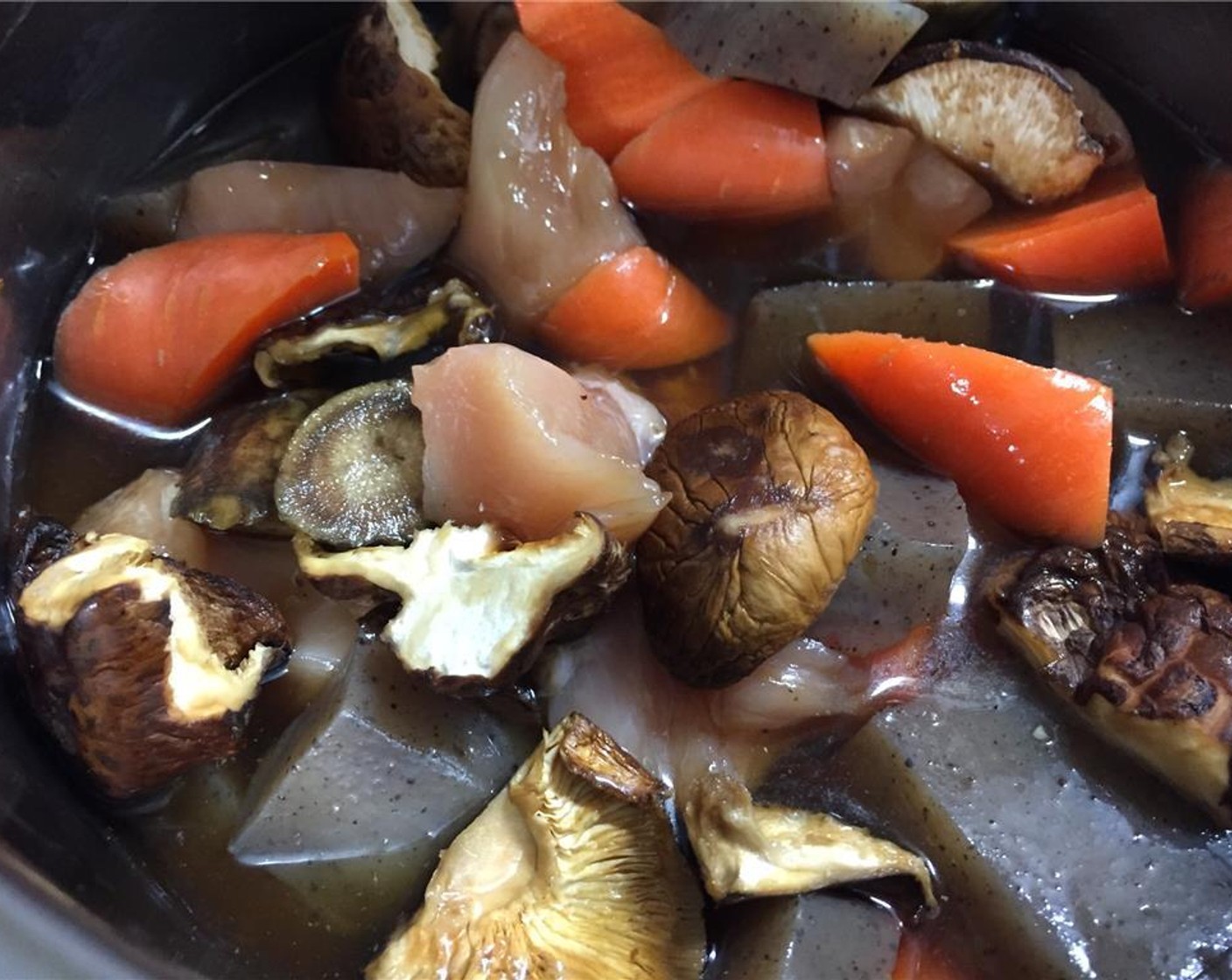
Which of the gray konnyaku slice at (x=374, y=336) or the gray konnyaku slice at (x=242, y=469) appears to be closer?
the gray konnyaku slice at (x=242, y=469)

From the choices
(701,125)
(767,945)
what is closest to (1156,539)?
(767,945)

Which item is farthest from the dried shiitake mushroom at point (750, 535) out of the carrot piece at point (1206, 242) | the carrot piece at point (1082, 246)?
the carrot piece at point (1206, 242)

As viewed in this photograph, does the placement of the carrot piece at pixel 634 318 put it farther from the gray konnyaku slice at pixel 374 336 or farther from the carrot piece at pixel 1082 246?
the carrot piece at pixel 1082 246

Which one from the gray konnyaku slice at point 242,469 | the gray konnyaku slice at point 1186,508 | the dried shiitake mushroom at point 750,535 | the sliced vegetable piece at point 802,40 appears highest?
the sliced vegetable piece at point 802,40

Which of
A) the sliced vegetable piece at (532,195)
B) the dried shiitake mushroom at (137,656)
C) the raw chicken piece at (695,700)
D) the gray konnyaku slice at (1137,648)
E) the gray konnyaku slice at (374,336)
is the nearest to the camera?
the dried shiitake mushroom at (137,656)

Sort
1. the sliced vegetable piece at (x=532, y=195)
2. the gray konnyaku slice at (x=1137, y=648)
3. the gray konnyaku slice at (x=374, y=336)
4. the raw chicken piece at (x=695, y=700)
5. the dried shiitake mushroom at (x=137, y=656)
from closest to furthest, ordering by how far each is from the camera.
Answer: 1. the dried shiitake mushroom at (x=137, y=656)
2. the gray konnyaku slice at (x=1137, y=648)
3. the raw chicken piece at (x=695, y=700)
4. the gray konnyaku slice at (x=374, y=336)
5. the sliced vegetable piece at (x=532, y=195)

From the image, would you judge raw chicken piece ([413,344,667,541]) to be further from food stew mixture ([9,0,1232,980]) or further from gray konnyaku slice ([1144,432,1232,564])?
gray konnyaku slice ([1144,432,1232,564])

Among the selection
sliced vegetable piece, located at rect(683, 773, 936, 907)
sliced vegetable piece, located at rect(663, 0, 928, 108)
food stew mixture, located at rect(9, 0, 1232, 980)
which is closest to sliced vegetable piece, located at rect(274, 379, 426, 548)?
Answer: food stew mixture, located at rect(9, 0, 1232, 980)

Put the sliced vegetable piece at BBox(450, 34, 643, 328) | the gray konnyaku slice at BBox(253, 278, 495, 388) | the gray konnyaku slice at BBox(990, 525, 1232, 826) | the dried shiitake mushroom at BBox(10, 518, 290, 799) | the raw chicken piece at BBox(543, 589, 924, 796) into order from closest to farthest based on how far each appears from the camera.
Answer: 1. the dried shiitake mushroom at BBox(10, 518, 290, 799)
2. the gray konnyaku slice at BBox(990, 525, 1232, 826)
3. the raw chicken piece at BBox(543, 589, 924, 796)
4. the gray konnyaku slice at BBox(253, 278, 495, 388)
5. the sliced vegetable piece at BBox(450, 34, 643, 328)

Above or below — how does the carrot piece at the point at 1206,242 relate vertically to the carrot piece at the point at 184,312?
below
